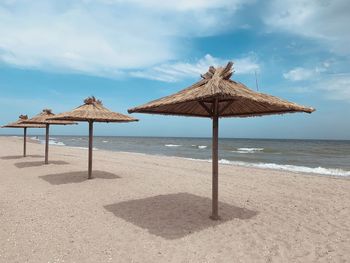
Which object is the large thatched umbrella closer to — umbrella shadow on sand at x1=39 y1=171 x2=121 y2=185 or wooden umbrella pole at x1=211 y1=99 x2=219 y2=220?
wooden umbrella pole at x1=211 y1=99 x2=219 y2=220

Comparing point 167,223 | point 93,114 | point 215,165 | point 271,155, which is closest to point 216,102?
point 215,165

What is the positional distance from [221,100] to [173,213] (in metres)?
2.16

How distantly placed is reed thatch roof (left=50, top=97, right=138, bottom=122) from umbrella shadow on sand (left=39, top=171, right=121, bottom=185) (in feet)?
5.74

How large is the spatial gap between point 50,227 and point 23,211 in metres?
1.13

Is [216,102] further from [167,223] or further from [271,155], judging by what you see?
[271,155]

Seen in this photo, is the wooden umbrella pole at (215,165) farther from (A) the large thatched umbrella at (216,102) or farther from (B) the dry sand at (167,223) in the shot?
(B) the dry sand at (167,223)

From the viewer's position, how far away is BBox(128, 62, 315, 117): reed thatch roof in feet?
13.8

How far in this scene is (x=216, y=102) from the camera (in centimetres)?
479

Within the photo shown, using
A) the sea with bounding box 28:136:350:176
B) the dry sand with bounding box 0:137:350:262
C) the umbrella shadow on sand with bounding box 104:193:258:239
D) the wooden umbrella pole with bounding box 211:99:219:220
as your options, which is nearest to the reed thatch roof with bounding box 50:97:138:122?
the dry sand with bounding box 0:137:350:262

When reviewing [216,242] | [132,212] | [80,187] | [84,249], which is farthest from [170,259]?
[80,187]

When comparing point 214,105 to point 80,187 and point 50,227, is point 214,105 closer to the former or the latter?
point 50,227

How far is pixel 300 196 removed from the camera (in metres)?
7.16

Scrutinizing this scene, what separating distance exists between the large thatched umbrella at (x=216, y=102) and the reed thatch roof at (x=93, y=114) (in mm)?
2814

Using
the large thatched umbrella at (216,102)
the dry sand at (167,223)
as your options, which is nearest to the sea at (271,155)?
the dry sand at (167,223)
